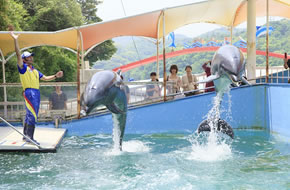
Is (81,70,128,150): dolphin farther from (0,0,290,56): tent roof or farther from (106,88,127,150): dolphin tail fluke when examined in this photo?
(0,0,290,56): tent roof

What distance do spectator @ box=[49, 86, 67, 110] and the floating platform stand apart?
2.16 feet

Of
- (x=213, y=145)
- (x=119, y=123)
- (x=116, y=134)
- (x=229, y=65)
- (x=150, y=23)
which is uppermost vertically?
(x=150, y=23)

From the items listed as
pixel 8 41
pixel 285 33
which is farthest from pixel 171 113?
pixel 285 33

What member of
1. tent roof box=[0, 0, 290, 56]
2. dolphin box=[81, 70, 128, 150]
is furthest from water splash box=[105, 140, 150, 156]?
tent roof box=[0, 0, 290, 56]

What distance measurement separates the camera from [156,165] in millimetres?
6184

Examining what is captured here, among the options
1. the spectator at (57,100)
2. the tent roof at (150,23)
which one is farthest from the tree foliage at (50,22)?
the spectator at (57,100)

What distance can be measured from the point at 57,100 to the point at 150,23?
12.3ft

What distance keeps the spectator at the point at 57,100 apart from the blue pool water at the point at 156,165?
1192mm

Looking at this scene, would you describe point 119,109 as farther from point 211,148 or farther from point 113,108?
point 211,148

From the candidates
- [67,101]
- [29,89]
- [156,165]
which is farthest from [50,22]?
[156,165]

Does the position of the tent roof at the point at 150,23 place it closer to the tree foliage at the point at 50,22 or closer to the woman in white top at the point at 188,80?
the woman in white top at the point at 188,80

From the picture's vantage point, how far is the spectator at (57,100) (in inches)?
359

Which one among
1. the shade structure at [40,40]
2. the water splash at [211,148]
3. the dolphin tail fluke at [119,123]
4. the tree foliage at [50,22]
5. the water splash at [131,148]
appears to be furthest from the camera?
the tree foliage at [50,22]

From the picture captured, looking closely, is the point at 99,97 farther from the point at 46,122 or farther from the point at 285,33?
the point at 285,33
